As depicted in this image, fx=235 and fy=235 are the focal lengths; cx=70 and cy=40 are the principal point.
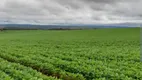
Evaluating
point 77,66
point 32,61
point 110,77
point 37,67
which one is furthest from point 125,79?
point 32,61

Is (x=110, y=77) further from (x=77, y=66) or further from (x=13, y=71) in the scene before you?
(x=13, y=71)

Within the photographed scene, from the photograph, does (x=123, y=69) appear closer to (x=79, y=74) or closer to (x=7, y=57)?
(x=79, y=74)

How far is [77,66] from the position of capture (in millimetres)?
15000

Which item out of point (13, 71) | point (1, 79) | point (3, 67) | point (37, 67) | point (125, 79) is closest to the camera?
point (1, 79)

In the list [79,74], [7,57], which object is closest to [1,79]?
[79,74]

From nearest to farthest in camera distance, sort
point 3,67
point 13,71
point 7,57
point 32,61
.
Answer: point 13,71
point 3,67
point 32,61
point 7,57

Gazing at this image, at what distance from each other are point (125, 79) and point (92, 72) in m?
2.12

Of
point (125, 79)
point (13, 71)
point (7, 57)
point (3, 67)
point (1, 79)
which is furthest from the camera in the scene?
point (7, 57)

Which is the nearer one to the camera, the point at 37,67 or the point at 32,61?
the point at 37,67

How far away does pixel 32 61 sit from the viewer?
18047 millimetres

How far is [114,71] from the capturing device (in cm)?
1364

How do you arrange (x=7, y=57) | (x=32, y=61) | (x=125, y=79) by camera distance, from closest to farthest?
(x=125, y=79) < (x=32, y=61) < (x=7, y=57)

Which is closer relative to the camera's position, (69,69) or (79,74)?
(79,74)

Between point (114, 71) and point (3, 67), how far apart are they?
6689 millimetres
